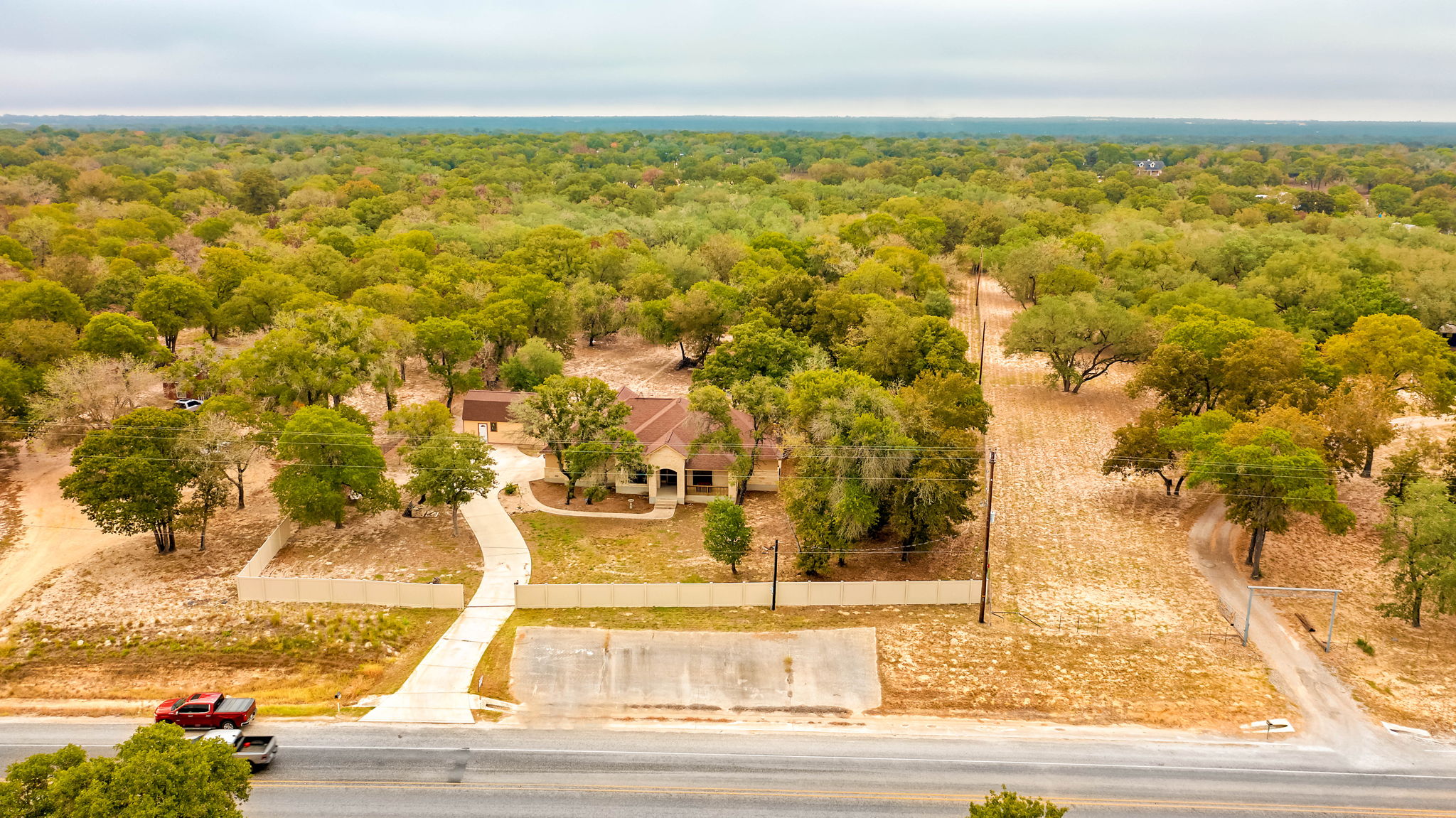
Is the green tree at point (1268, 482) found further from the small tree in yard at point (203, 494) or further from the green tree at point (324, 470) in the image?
the small tree in yard at point (203, 494)

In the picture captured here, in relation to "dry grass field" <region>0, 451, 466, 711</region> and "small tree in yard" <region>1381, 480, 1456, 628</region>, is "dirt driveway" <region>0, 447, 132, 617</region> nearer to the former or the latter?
"dry grass field" <region>0, 451, 466, 711</region>

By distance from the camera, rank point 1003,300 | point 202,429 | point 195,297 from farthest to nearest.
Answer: point 1003,300
point 195,297
point 202,429

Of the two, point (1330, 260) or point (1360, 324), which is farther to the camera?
point (1330, 260)

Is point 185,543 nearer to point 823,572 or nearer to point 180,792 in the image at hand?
point 180,792

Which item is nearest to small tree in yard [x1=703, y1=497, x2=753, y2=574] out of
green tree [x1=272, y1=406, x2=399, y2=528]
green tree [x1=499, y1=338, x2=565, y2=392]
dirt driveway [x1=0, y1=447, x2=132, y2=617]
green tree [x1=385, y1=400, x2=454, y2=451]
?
green tree [x1=385, y1=400, x2=454, y2=451]

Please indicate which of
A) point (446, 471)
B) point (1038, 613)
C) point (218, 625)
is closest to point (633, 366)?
point (446, 471)

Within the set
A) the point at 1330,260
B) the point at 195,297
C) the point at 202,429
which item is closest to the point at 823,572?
the point at 202,429

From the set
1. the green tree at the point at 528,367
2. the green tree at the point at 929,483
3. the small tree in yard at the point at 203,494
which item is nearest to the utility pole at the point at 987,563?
the green tree at the point at 929,483
